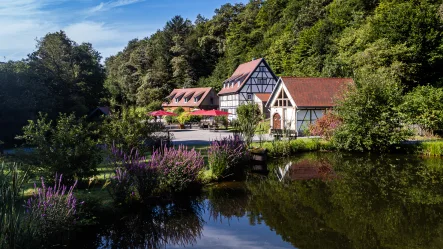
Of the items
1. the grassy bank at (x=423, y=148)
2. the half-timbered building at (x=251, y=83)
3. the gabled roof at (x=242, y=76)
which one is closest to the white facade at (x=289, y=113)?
the grassy bank at (x=423, y=148)

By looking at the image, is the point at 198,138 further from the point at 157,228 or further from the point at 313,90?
the point at 157,228

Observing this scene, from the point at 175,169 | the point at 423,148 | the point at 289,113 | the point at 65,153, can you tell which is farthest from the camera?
the point at 289,113

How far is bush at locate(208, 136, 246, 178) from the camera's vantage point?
13.6 metres

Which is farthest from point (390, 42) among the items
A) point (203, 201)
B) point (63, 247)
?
point (63, 247)

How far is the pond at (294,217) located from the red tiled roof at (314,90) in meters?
13.7

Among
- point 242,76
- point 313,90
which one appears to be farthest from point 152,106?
point 242,76

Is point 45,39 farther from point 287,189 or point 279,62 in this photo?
point 279,62

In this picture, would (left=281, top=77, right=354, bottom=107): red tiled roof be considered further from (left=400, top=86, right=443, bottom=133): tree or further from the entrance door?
(left=400, top=86, right=443, bottom=133): tree

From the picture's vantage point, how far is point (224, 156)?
13.7 metres

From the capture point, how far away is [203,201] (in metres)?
11.1

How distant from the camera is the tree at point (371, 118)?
66.2 feet

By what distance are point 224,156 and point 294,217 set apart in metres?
4.95

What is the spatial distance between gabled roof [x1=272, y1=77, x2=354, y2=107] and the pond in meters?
13.7

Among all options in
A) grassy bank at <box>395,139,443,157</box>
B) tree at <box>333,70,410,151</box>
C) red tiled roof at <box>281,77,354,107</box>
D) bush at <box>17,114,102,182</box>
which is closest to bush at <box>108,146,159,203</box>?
bush at <box>17,114,102,182</box>
